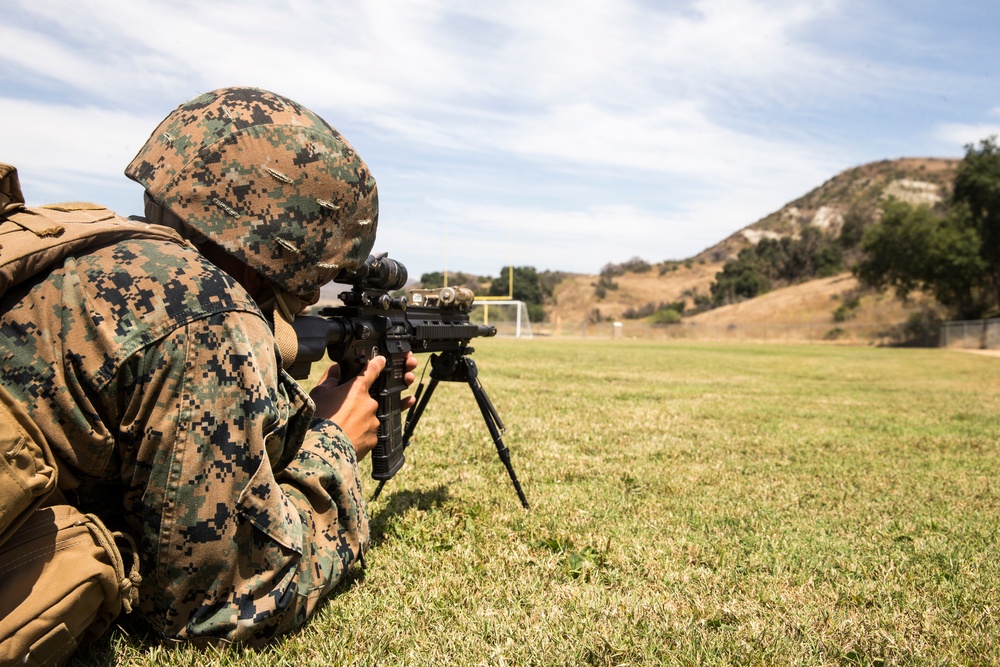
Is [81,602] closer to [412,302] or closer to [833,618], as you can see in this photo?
[412,302]

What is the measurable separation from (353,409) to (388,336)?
2.33 feet

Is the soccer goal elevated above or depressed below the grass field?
above

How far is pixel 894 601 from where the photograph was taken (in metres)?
3.20

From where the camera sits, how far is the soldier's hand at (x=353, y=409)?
2.74 m

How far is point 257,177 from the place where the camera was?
2.12 m

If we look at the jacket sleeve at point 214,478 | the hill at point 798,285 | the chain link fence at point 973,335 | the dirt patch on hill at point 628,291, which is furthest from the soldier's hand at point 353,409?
the dirt patch on hill at point 628,291

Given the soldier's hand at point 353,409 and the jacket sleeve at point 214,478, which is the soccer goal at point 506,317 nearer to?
the soldier's hand at point 353,409

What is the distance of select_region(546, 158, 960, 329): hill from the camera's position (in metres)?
73.1

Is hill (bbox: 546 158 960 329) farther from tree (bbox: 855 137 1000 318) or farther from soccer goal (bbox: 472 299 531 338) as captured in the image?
soccer goal (bbox: 472 299 531 338)

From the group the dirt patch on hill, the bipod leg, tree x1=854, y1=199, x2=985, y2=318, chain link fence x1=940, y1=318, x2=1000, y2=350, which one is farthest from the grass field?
the dirt patch on hill

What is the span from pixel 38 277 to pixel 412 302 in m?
2.39

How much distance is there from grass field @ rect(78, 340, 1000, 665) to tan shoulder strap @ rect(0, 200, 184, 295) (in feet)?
4.55

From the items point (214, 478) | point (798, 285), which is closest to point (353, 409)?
point (214, 478)

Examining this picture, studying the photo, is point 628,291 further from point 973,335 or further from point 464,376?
point 464,376
